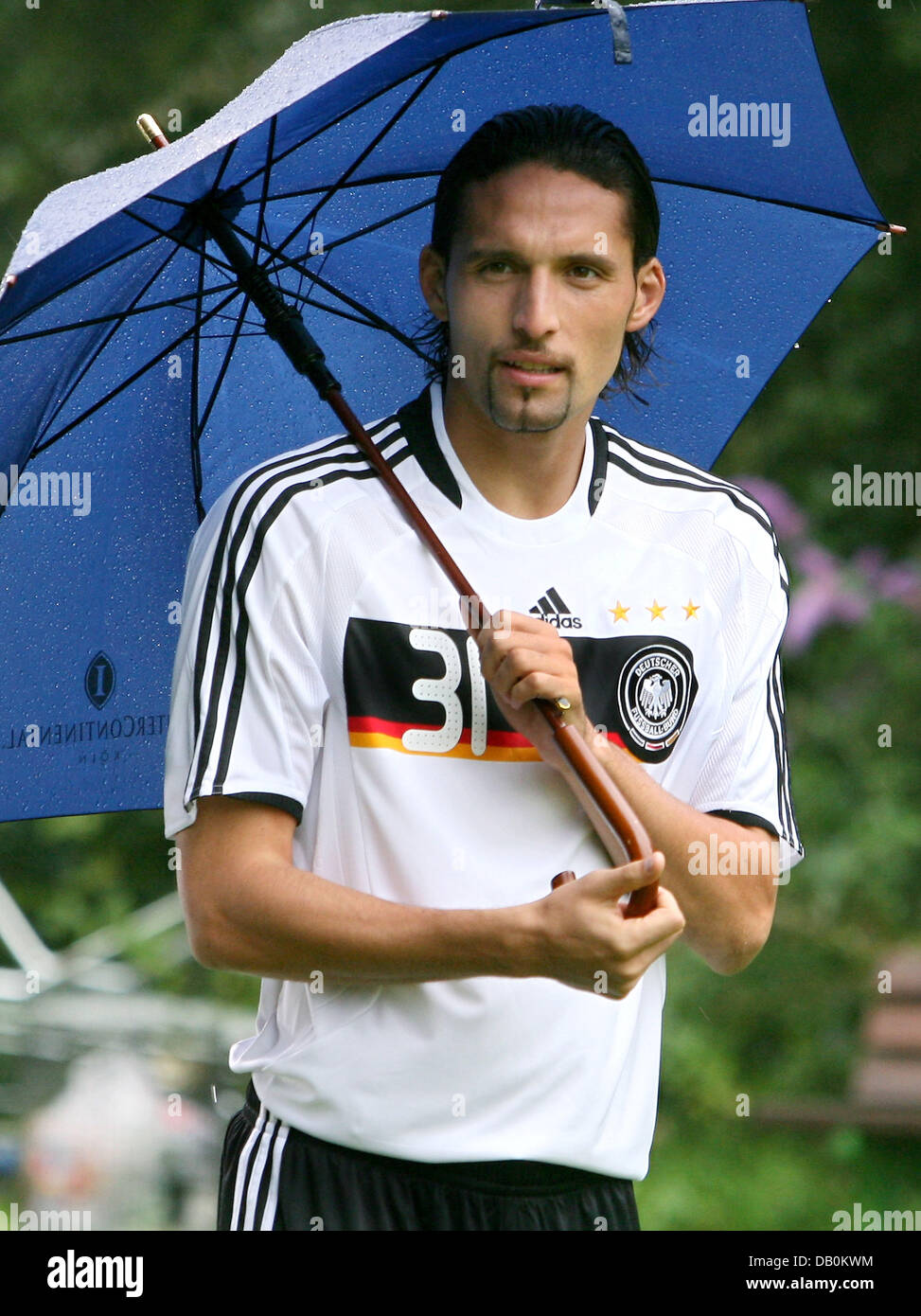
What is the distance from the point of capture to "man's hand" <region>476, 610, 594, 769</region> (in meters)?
1.84

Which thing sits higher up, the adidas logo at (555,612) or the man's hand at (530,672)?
the adidas logo at (555,612)

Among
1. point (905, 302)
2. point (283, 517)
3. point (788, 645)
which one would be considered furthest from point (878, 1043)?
point (283, 517)

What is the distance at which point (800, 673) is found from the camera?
20.0 ft

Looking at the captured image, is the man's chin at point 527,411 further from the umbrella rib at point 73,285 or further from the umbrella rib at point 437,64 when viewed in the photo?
the umbrella rib at point 73,285

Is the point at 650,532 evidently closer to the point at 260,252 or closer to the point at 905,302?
the point at 260,252

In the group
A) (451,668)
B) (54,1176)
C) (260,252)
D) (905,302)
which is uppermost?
(905,302)

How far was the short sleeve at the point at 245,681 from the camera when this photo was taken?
6.23ft

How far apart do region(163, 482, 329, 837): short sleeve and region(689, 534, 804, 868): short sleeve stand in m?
0.52

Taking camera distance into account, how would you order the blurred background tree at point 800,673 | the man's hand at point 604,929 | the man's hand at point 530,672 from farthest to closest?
the blurred background tree at point 800,673, the man's hand at point 530,672, the man's hand at point 604,929

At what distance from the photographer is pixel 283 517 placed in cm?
198

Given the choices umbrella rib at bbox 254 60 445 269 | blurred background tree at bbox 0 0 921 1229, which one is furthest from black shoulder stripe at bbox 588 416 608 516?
blurred background tree at bbox 0 0 921 1229

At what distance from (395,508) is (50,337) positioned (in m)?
0.52

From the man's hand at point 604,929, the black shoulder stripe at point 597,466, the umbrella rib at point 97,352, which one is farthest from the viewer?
the umbrella rib at point 97,352

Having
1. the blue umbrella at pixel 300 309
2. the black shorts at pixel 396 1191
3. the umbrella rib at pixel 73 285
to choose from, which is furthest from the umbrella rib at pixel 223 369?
the black shorts at pixel 396 1191
